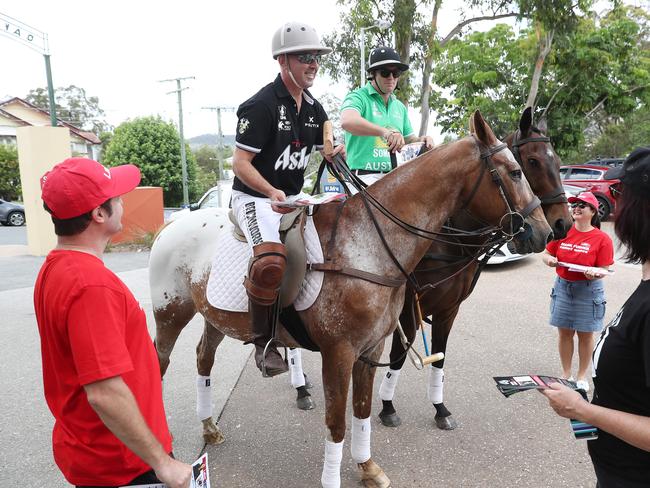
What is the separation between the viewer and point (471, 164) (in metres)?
2.48

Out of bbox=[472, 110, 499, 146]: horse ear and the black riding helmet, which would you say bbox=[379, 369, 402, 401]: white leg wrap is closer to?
bbox=[472, 110, 499, 146]: horse ear

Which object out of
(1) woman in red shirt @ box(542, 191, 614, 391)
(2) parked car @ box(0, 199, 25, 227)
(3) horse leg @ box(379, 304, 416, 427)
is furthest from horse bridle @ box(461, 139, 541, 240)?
(2) parked car @ box(0, 199, 25, 227)

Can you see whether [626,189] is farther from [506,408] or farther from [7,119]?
[7,119]

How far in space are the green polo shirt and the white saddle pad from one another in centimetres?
127

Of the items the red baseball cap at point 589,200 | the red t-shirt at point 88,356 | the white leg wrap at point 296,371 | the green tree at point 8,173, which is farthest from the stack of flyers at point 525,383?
the green tree at point 8,173

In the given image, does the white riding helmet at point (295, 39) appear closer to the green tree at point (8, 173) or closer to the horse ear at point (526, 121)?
the horse ear at point (526, 121)

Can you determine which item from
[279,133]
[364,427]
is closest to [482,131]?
[279,133]

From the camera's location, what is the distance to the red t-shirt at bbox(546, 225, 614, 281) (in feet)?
12.9

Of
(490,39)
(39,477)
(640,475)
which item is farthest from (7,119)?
(640,475)

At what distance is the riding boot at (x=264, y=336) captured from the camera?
2.51m

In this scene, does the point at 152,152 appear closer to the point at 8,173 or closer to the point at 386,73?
the point at 8,173

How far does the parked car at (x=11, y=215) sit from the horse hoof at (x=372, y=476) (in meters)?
25.6

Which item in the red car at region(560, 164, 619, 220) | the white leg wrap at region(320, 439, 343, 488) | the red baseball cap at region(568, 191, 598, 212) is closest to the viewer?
the white leg wrap at region(320, 439, 343, 488)

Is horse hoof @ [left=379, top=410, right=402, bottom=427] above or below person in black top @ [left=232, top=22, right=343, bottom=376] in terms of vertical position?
below
